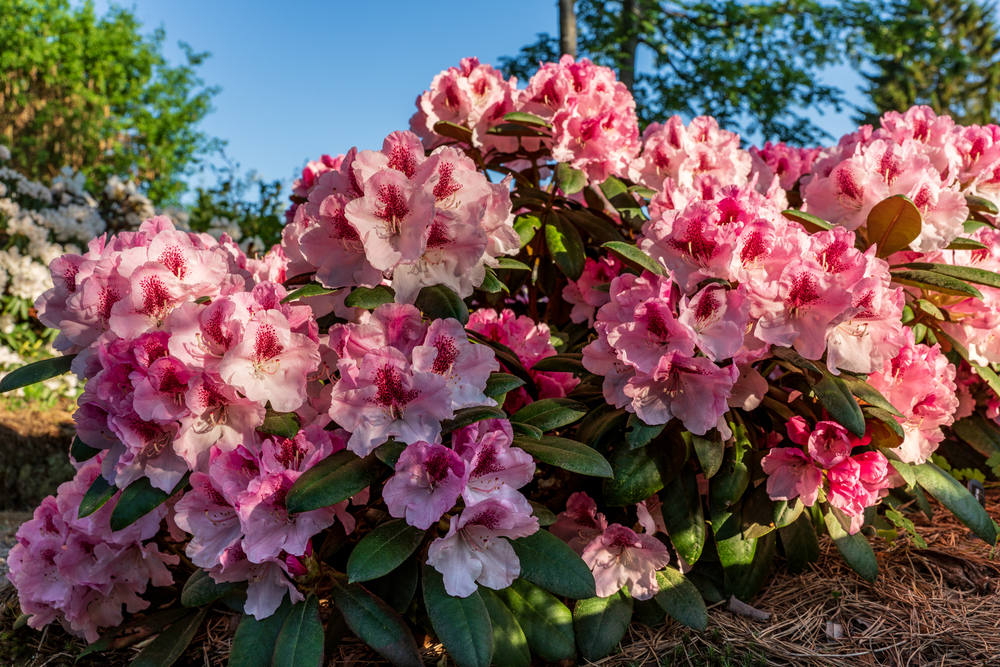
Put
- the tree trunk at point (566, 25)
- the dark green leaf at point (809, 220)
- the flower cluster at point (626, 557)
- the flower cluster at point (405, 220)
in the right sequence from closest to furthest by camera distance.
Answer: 1. the flower cluster at point (405, 220)
2. the flower cluster at point (626, 557)
3. the dark green leaf at point (809, 220)
4. the tree trunk at point (566, 25)

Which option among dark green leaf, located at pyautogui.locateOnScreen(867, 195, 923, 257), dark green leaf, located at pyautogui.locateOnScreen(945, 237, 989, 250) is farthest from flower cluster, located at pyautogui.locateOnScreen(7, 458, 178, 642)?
dark green leaf, located at pyautogui.locateOnScreen(945, 237, 989, 250)

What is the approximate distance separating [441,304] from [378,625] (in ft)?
1.91

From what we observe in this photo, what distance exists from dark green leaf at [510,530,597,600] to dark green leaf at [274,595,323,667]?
1.22ft

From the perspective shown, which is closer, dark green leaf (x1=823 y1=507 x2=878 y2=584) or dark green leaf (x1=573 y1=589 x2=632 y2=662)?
dark green leaf (x1=573 y1=589 x2=632 y2=662)

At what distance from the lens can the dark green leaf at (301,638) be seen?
1.10 m

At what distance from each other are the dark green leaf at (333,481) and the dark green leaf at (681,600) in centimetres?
66

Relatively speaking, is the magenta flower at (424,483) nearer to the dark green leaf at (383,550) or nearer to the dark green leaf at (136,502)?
the dark green leaf at (383,550)

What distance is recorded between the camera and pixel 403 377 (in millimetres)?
1090

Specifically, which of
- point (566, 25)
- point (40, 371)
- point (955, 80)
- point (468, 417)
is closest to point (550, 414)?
point (468, 417)

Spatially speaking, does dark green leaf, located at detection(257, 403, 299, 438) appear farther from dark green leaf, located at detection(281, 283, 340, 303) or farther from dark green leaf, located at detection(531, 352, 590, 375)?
dark green leaf, located at detection(531, 352, 590, 375)

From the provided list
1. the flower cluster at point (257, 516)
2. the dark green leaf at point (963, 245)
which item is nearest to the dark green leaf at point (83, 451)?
the flower cluster at point (257, 516)

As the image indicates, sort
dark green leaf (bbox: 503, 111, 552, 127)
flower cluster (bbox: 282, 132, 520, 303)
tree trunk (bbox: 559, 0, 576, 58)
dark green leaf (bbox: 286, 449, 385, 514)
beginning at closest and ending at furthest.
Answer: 1. dark green leaf (bbox: 286, 449, 385, 514)
2. flower cluster (bbox: 282, 132, 520, 303)
3. dark green leaf (bbox: 503, 111, 552, 127)
4. tree trunk (bbox: 559, 0, 576, 58)

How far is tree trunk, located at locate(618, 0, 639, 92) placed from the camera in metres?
8.39

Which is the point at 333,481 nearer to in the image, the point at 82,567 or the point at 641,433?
the point at 641,433
